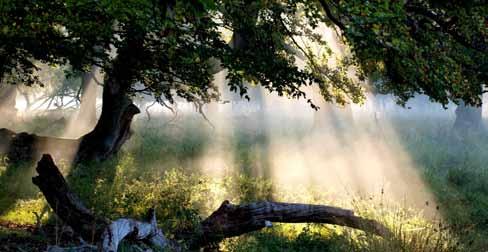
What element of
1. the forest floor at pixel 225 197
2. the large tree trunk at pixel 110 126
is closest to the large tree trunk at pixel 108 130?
the large tree trunk at pixel 110 126

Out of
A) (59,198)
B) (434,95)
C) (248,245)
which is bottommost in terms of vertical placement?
(248,245)

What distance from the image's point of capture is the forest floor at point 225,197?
764 cm

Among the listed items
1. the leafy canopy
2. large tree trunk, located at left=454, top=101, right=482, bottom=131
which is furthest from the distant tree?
large tree trunk, located at left=454, top=101, right=482, bottom=131

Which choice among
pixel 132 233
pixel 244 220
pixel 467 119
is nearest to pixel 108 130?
pixel 244 220

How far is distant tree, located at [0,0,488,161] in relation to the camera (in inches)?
248

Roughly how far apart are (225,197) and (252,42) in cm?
414

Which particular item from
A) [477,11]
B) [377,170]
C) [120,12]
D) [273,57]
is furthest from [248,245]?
[377,170]

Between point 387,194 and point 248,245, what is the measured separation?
7.03 meters

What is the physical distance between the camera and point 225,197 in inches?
487

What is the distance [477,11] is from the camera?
7.77 metres

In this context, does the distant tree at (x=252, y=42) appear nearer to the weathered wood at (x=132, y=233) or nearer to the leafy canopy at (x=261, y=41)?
the leafy canopy at (x=261, y=41)

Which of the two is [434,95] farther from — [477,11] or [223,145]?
[223,145]

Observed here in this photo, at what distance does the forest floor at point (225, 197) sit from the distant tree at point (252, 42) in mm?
2083

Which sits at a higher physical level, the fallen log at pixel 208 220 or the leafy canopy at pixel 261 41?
the leafy canopy at pixel 261 41
